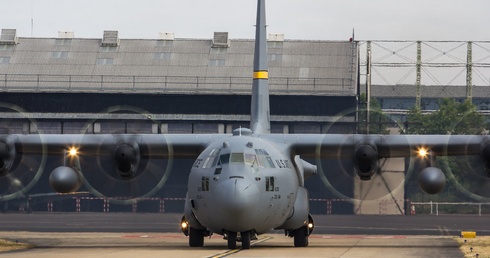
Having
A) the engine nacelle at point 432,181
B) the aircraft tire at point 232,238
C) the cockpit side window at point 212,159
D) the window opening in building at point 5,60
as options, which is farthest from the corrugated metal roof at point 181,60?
the aircraft tire at point 232,238

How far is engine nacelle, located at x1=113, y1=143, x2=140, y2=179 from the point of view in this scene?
3603cm

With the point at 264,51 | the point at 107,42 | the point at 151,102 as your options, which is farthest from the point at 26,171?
the point at 264,51

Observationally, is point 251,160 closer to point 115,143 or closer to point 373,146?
point 373,146

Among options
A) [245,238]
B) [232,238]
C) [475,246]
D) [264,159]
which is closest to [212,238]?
[245,238]

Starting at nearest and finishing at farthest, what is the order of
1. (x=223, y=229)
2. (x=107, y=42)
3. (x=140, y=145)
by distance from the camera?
(x=223, y=229)
(x=140, y=145)
(x=107, y=42)

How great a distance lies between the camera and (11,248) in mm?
34719

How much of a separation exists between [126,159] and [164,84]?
40105 millimetres

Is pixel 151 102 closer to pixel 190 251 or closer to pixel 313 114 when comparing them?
pixel 313 114

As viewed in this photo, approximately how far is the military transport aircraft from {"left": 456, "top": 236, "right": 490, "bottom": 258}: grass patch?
2473mm

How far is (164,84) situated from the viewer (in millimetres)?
75812

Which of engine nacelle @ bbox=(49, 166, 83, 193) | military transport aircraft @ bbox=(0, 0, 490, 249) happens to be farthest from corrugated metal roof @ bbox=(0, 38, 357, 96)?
engine nacelle @ bbox=(49, 166, 83, 193)

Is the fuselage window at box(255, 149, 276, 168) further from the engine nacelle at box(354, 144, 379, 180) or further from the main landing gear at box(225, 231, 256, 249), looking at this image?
the engine nacelle at box(354, 144, 379, 180)

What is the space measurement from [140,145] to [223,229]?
717 cm

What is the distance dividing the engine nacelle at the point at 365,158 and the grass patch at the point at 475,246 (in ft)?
14.0
